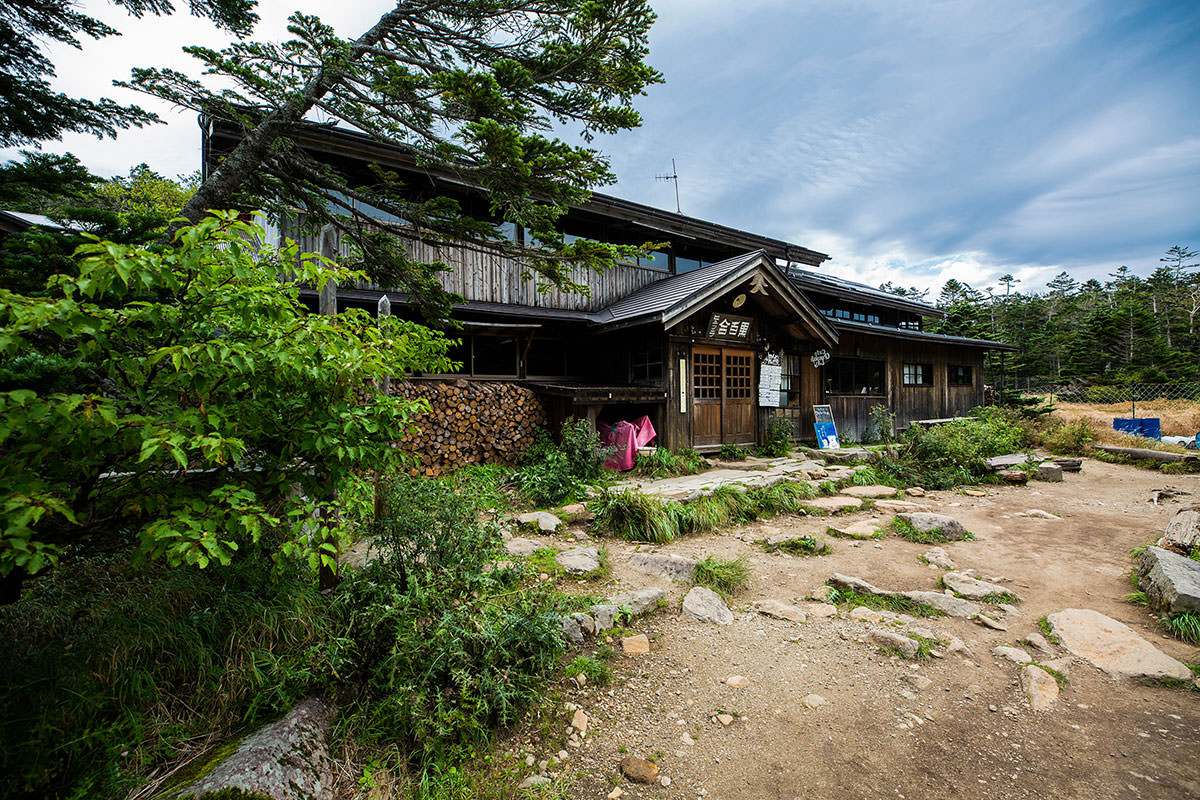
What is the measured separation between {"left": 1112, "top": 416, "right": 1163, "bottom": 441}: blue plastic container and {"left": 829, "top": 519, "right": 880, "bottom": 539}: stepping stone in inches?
525

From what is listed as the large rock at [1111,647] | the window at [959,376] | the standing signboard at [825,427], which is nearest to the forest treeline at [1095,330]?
the window at [959,376]

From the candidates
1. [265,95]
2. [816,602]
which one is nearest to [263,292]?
[265,95]

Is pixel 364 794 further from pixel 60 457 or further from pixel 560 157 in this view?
pixel 560 157

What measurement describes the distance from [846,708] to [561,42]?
5995 millimetres

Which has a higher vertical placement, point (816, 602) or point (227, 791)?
point (227, 791)

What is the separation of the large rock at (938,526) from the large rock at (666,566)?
11.7 ft

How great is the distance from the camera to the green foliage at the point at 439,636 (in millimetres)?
2441

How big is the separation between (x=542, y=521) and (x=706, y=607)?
2.48 meters

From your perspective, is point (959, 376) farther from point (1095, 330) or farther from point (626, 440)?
point (1095, 330)

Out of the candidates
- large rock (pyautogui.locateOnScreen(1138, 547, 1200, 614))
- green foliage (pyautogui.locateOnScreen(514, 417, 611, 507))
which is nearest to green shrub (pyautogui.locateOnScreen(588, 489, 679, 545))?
green foliage (pyautogui.locateOnScreen(514, 417, 611, 507))

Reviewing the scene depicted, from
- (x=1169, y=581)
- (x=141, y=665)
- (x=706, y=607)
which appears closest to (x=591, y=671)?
(x=706, y=607)

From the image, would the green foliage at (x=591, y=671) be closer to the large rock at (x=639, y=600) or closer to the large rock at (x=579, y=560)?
the large rock at (x=639, y=600)

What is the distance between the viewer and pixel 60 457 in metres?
1.76

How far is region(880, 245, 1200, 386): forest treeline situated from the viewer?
29375mm
